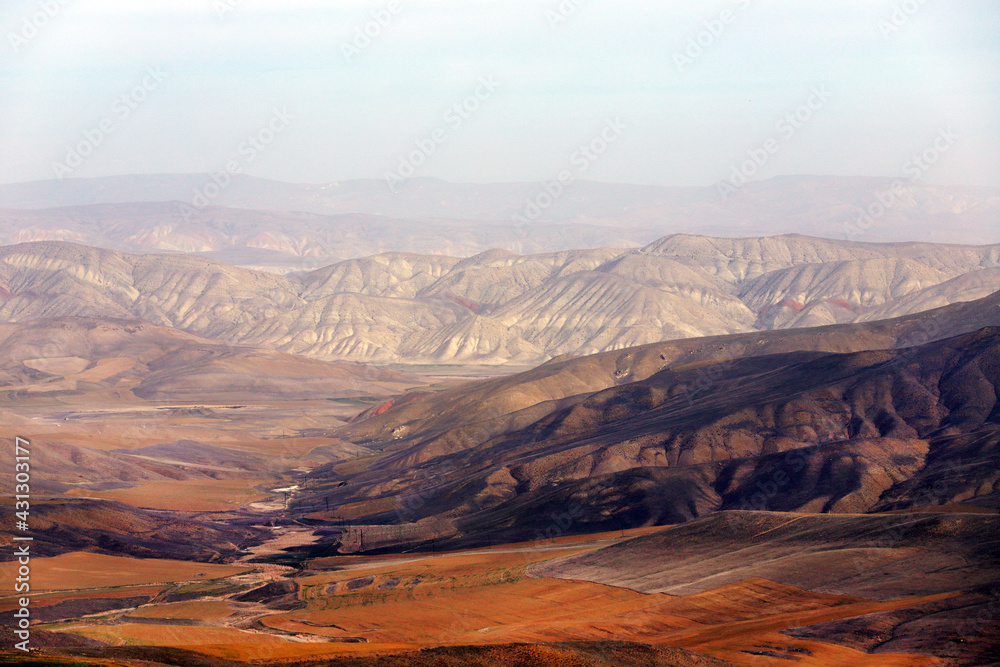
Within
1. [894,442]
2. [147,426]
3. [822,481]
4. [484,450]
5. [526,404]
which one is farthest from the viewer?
[147,426]

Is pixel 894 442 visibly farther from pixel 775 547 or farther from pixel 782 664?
pixel 782 664

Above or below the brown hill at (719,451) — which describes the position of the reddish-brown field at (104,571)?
below

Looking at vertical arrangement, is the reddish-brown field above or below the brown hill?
below

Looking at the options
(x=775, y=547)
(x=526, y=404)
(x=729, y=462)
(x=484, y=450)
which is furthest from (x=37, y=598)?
(x=526, y=404)

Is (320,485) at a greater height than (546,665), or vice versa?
(320,485)

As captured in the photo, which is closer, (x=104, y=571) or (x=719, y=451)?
(x=104, y=571)

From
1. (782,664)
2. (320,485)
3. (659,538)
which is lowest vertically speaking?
(782,664)

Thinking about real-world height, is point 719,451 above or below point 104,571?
above

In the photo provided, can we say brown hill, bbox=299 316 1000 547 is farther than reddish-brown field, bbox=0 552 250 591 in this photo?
Yes

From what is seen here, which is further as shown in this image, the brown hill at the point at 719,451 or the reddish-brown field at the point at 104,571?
the brown hill at the point at 719,451

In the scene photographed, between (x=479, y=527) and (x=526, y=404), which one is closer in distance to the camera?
(x=479, y=527)

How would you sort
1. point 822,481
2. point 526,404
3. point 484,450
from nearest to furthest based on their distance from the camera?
1. point 822,481
2. point 484,450
3. point 526,404
